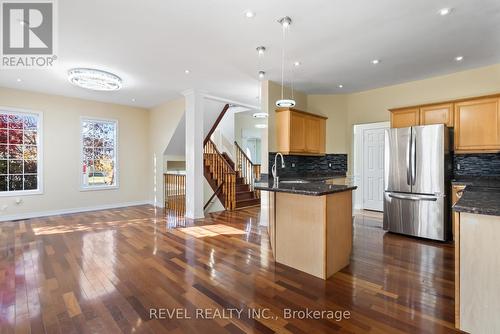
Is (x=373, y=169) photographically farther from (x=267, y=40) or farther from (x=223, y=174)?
(x=267, y=40)

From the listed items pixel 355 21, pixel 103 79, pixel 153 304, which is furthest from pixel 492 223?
pixel 103 79

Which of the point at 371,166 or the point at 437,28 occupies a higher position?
the point at 437,28

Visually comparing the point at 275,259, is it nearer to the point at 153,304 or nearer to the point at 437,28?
the point at 153,304

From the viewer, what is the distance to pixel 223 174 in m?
7.17

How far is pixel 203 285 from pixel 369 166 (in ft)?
16.8

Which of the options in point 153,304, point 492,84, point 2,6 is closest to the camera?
point 153,304

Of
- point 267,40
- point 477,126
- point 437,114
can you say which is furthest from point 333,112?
point 267,40

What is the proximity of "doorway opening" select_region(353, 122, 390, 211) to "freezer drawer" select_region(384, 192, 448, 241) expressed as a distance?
170cm

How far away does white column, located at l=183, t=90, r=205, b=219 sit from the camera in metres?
5.65

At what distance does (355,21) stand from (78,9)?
3.03 m

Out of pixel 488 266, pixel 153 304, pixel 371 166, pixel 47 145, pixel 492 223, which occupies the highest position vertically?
pixel 47 145

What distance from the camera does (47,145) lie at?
588cm

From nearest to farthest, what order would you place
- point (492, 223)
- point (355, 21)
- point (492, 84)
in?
point (492, 223) → point (355, 21) → point (492, 84)

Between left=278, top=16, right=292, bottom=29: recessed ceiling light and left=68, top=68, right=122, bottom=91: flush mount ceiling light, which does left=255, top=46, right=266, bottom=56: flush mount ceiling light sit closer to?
left=278, top=16, right=292, bottom=29: recessed ceiling light
